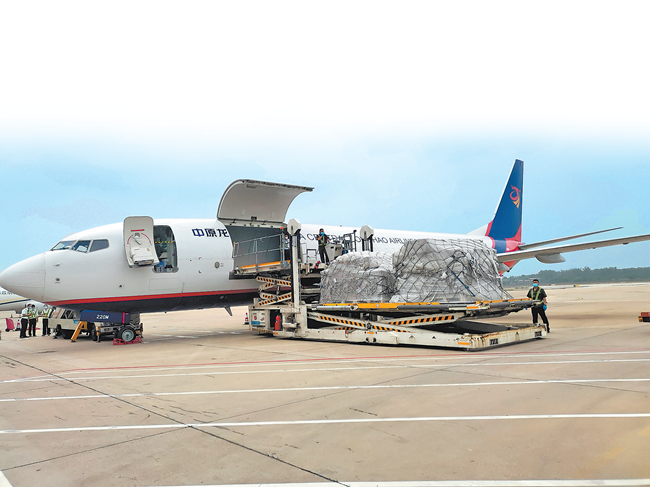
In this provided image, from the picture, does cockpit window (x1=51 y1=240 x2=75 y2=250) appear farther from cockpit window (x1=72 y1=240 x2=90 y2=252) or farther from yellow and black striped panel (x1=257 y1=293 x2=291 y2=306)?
yellow and black striped panel (x1=257 y1=293 x2=291 y2=306)

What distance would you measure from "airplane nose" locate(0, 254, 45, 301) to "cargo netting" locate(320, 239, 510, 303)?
808 centimetres

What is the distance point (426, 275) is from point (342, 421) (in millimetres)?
7185

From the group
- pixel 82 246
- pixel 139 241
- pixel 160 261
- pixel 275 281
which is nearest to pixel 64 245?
pixel 82 246

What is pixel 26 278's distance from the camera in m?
13.3

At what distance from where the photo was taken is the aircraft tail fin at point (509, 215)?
25547 millimetres

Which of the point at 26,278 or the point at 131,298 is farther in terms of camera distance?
the point at 131,298

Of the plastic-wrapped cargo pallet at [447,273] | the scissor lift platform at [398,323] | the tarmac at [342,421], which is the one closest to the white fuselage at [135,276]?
the scissor lift platform at [398,323]

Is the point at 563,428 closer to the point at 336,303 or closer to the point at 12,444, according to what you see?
the point at 12,444

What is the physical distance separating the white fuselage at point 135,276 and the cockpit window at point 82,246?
43 mm

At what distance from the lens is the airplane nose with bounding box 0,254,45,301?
13273 mm

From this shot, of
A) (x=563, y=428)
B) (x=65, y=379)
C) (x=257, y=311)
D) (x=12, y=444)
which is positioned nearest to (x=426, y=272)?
(x=257, y=311)

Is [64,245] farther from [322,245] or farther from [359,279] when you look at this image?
[359,279]

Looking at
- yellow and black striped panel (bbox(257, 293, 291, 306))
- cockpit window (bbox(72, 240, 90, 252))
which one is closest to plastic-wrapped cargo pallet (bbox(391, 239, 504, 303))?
yellow and black striped panel (bbox(257, 293, 291, 306))

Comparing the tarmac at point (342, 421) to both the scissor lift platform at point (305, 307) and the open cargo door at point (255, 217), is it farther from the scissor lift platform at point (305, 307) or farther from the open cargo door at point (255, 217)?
the open cargo door at point (255, 217)
